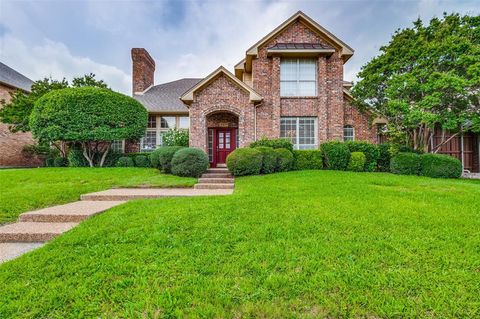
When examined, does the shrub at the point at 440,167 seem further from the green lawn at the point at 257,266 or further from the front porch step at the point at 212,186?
the front porch step at the point at 212,186

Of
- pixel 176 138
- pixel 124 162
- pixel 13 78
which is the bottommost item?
pixel 124 162

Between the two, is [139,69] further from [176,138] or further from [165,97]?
[176,138]

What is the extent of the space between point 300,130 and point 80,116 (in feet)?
41.2

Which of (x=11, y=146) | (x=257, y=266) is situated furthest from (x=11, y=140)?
(x=257, y=266)

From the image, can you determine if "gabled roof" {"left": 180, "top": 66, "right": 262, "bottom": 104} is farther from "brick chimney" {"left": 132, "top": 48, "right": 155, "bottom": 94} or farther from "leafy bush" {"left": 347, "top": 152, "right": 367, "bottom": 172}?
"brick chimney" {"left": 132, "top": 48, "right": 155, "bottom": 94}

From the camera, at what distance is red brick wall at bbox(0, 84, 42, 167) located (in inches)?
715

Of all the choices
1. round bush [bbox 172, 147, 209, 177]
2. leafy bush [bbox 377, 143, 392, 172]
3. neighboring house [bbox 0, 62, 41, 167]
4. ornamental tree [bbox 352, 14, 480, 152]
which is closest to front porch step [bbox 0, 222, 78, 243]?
round bush [bbox 172, 147, 209, 177]

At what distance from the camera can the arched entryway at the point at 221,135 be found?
13883mm

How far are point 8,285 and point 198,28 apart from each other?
1470 cm

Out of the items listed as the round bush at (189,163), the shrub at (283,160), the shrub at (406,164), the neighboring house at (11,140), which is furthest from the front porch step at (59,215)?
the neighboring house at (11,140)

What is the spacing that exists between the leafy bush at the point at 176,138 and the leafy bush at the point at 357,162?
31.3 ft

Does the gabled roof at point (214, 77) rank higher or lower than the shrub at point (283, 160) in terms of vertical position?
higher

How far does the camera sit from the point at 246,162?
405 inches

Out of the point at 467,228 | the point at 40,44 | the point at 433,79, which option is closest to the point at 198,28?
the point at 40,44
